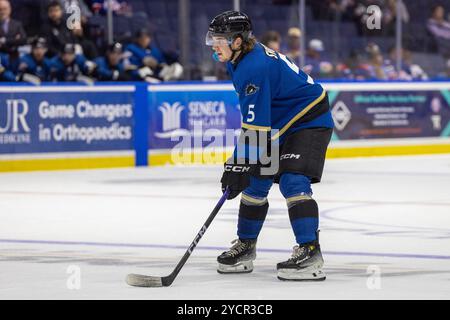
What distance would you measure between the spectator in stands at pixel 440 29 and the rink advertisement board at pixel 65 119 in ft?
18.1

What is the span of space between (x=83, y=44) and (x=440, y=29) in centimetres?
605

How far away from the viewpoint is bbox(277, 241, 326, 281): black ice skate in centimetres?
600

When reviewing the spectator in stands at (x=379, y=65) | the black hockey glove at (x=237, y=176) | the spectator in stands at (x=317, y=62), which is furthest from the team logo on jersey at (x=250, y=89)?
the spectator in stands at (x=379, y=65)

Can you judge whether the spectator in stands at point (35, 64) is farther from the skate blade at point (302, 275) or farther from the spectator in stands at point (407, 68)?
the skate blade at point (302, 275)

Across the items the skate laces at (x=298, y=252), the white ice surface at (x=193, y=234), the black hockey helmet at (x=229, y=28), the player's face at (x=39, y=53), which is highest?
the black hockey helmet at (x=229, y=28)

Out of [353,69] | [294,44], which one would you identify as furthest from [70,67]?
[353,69]

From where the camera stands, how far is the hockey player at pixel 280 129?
236 inches

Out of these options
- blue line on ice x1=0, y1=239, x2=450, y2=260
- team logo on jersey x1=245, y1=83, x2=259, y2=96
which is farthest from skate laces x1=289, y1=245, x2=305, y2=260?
blue line on ice x1=0, y1=239, x2=450, y2=260

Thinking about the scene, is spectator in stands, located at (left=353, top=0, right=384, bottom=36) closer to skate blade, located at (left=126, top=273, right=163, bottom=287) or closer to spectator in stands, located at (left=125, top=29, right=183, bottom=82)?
spectator in stands, located at (left=125, top=29, right=183, bottom=82)

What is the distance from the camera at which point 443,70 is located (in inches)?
691

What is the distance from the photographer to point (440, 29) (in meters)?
17.8

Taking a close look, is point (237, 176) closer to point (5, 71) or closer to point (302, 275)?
point (302, 275)
